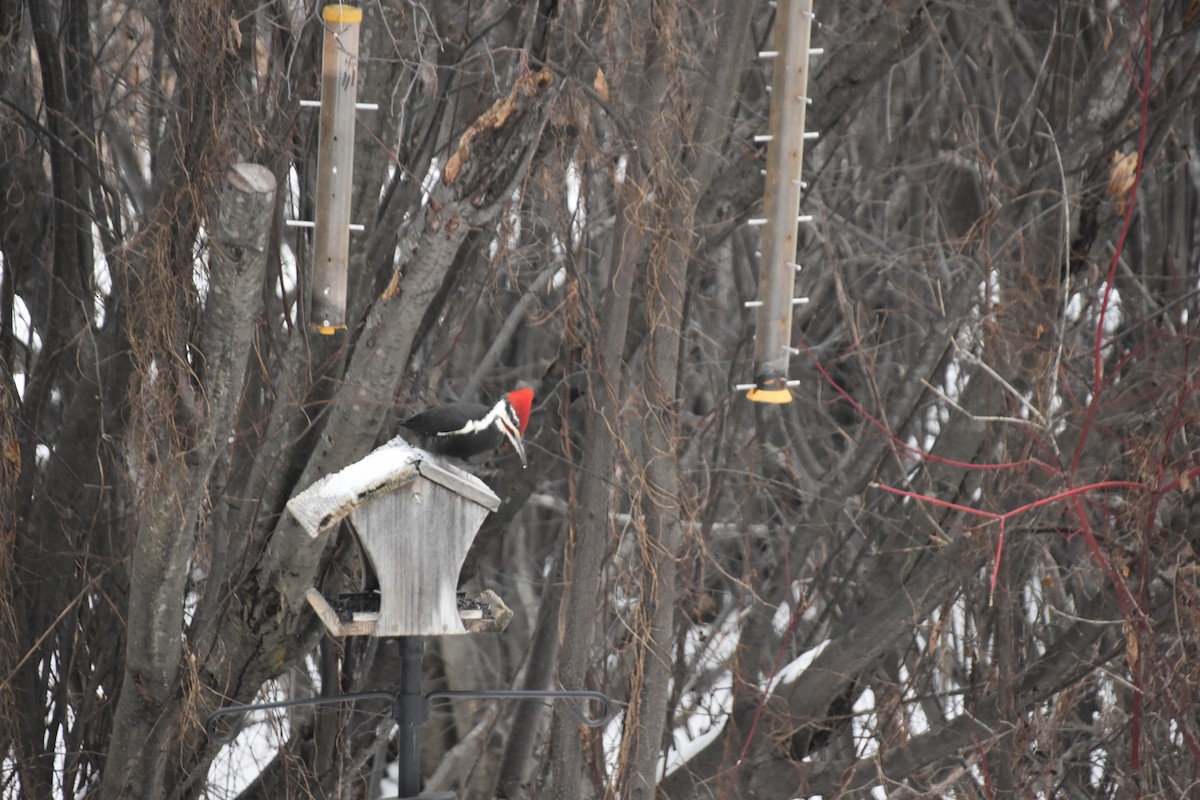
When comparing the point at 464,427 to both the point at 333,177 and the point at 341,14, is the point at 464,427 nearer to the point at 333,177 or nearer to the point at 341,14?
the point at 333,177

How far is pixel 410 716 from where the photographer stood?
288 cm

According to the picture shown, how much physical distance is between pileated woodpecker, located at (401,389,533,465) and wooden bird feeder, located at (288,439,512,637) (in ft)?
0.16

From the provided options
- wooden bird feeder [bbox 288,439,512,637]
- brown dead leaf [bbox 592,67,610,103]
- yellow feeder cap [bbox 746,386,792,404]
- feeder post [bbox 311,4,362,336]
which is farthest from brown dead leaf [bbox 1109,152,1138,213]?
wooden bird feeder [bbox 288,439,512,637]

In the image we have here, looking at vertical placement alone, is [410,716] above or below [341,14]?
below

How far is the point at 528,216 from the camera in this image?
5379 millimetres

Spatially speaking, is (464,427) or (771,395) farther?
(771,395)

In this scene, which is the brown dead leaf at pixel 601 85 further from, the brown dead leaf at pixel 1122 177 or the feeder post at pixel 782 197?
the brown dead leaf at pixel 1122 177

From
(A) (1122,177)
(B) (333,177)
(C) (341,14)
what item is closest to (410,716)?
(B) (333,177)

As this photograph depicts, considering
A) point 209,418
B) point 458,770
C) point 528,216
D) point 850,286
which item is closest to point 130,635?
point 209,418

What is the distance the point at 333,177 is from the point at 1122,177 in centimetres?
319

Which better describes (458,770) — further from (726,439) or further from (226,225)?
(226,225)

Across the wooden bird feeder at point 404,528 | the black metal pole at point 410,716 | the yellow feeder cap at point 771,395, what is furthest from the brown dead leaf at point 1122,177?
the black metal pole at point 410,716

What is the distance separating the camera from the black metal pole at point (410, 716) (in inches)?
113

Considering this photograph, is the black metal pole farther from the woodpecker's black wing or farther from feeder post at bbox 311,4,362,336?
feeder post at bbox 311,4,362,336
